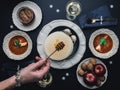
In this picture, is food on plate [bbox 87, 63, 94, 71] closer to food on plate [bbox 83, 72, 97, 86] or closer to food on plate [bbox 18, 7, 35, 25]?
food on plate [bbox 83, 72, 97, 86]

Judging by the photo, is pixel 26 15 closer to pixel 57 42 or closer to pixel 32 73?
pixel 57 42

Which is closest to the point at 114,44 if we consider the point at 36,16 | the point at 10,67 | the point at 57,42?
the point at 57,42

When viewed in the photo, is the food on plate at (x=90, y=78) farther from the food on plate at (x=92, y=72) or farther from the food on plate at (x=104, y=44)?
the food on plate at (x=104, y=44)

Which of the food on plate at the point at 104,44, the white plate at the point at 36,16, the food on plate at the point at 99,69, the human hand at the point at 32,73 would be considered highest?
the white plate at the point at 36,16

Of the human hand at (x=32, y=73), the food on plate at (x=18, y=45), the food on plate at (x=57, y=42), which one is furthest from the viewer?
the food on plate at (x=18, y=45)

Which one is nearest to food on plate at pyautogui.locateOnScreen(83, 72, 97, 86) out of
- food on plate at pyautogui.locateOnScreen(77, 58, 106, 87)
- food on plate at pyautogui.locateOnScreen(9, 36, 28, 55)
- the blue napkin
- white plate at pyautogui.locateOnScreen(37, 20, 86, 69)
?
food on plate at pyautogui.locateOnScreen(77, 58, 106, 87)

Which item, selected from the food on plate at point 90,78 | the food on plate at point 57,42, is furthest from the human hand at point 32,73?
the food on plate at point 90,78

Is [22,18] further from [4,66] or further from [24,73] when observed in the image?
[24,73]
